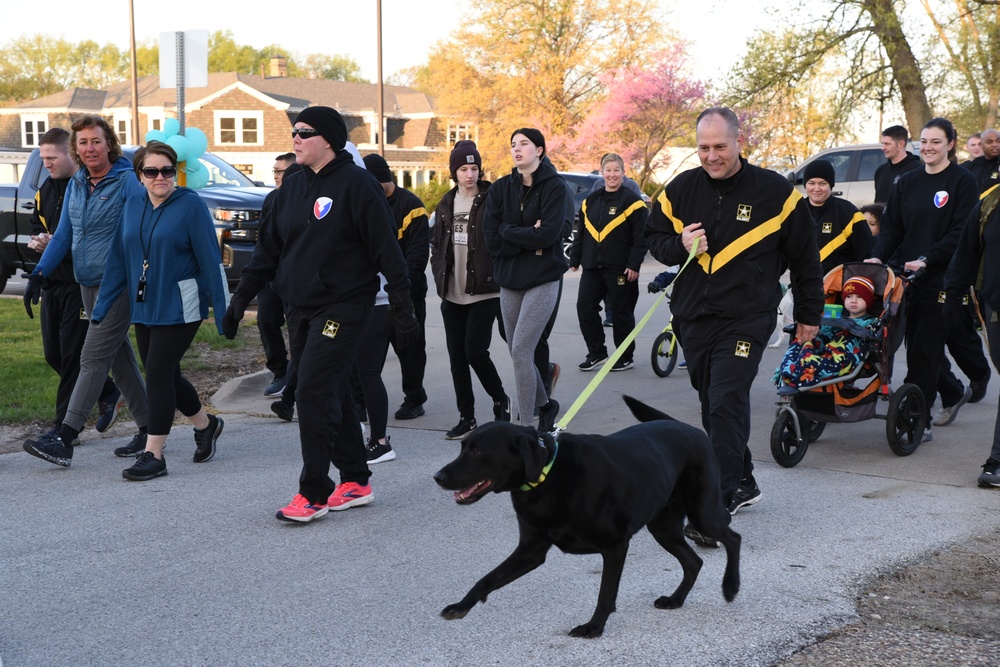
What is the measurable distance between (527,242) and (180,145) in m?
5.02

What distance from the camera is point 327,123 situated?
5434 millimetres

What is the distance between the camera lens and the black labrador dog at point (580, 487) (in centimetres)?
358

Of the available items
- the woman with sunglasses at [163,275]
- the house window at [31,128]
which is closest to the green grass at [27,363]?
the woman with sunglasses at [163,275]

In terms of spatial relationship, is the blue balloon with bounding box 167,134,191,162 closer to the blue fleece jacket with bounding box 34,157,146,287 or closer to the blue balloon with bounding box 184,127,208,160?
the blue balloon with bounding box 184,127,208,160

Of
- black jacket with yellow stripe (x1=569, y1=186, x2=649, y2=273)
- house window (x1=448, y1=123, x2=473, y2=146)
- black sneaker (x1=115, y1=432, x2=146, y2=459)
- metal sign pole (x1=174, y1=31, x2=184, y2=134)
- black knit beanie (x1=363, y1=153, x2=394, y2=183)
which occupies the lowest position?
black sneaker (x1=115, y1=432, x2=146, y2=459)

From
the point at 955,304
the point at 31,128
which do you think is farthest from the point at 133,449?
the point at 31,128

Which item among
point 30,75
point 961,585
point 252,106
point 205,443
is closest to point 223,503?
point 205,443

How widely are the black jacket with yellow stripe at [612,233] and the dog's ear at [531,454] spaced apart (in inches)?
271

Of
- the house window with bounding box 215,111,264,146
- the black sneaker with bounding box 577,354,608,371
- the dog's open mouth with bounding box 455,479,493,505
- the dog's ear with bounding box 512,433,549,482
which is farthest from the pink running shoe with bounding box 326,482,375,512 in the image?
the house window with bounding box 215,111,264,146

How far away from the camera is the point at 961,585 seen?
4.56 m

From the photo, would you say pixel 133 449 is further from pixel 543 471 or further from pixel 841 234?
pixel 841 234

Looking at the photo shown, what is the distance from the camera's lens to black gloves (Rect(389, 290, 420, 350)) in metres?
5.61

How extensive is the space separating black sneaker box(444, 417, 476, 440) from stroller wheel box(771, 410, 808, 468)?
2.13m

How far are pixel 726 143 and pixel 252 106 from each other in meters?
56.8
